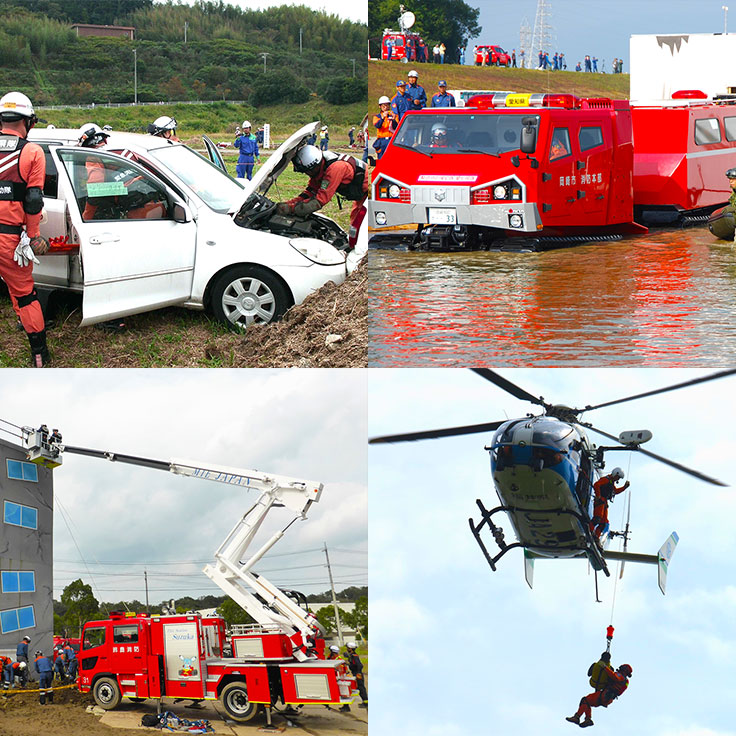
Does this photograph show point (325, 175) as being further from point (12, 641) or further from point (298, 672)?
point (12, 641)

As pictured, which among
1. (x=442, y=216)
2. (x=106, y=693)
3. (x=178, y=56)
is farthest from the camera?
(x=178, y=56)

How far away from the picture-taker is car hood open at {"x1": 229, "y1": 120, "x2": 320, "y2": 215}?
8.30 m

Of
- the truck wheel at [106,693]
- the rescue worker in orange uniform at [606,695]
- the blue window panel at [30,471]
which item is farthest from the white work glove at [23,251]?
the rescue worker in orange uniform at [606,695]

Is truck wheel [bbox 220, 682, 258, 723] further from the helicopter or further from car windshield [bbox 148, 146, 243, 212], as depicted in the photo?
car windshield [bbox 148, 146, 243, 212]

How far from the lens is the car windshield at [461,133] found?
39.4 ft

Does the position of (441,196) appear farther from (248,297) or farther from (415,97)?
(415,97)

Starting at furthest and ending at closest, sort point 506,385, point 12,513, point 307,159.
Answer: point 12,513, point 307,159, point 506,385

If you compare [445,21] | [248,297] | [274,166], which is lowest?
[248,297]

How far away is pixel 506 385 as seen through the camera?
648cm

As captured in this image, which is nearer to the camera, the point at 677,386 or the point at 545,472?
the point at 677,386

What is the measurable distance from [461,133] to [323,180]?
3411 millimetres

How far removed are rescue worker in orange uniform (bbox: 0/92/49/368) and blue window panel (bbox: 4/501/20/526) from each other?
3261 mm

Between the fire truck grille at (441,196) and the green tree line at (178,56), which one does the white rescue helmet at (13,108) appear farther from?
the green tree line at (178,56)

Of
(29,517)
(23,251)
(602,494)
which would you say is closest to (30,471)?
(29,517)
